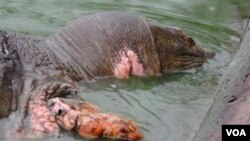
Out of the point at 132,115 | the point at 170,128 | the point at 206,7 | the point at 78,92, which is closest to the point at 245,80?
the point at 170,128

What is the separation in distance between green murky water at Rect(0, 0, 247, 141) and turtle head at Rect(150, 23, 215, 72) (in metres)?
0.13

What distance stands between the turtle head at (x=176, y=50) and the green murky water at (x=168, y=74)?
13 centimetres

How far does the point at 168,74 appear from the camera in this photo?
270 inches

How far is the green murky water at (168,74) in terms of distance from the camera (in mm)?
5612

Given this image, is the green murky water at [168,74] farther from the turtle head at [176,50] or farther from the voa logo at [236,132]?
the voa logo at [236,132]

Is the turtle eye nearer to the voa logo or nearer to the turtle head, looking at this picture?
the turtle head

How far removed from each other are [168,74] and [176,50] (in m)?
0.33

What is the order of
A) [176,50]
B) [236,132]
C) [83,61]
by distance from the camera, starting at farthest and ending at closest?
[176,50] → [83,61] → [236,132]

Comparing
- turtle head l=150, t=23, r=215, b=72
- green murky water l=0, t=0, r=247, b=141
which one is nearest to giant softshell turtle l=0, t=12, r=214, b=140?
turtle head l=150, t=23, r=215, b=72

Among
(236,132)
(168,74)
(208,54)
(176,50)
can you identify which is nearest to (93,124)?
(236,132)

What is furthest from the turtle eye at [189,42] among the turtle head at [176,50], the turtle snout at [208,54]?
the turtle snout at [208,54]

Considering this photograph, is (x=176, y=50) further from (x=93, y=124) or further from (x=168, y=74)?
(x=93, y=124)

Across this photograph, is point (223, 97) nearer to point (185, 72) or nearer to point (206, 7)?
point (185, 72)

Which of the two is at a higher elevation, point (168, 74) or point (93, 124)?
point (168, 74)
